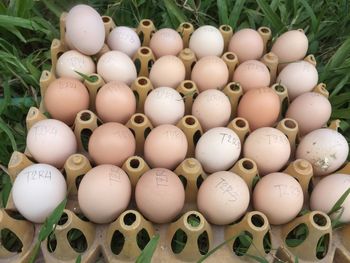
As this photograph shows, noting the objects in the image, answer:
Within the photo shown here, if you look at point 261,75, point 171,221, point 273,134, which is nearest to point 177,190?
point 171,221

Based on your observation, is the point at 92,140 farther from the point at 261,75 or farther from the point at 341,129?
the point at 341,129

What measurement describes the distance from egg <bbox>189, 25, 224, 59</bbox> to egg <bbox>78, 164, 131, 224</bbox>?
338 mm

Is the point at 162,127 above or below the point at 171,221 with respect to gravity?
above

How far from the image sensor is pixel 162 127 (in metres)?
0.69

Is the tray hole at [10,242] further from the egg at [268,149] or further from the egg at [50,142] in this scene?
the egg at [268,149]

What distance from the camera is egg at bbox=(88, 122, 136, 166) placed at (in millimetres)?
667

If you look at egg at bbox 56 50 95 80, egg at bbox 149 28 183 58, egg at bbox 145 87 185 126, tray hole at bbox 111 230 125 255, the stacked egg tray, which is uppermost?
egg at bbox 149 28 183 58

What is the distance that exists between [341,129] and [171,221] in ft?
1.54

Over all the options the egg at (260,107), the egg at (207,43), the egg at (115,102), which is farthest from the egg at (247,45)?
the egg at (115,102)

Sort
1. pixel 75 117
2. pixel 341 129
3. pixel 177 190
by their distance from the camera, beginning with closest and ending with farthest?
pixel 177 190 → pixel 75 117 → pixel 341 129

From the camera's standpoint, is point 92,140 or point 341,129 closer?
point 92,140

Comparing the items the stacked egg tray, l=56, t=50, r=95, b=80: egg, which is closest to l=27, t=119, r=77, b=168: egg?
the stacked egg tray

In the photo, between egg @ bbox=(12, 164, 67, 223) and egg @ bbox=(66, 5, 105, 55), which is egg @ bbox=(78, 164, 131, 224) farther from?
egg @ bbox=(66, 5, 105, 55)

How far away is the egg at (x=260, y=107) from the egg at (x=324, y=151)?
0.07 meters
